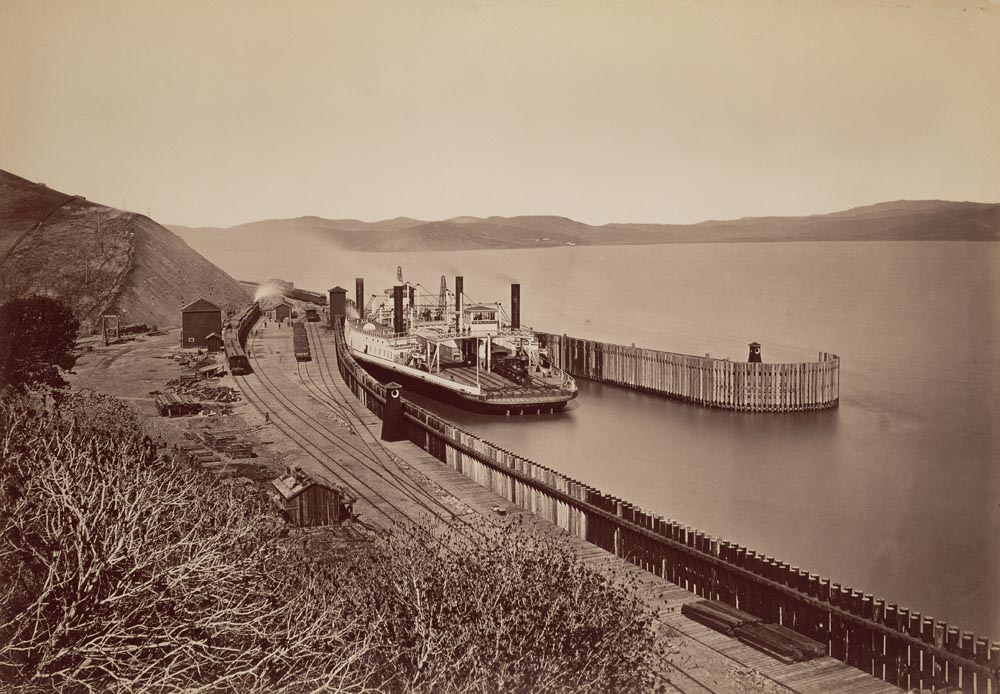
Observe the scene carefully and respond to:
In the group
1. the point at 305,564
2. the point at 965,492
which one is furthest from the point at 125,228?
the point at 965,492

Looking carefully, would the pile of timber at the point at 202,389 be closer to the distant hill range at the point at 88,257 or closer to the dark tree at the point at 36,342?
the distant hill range at the point at 88,257

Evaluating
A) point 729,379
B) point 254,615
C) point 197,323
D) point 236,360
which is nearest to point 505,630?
point 254,615

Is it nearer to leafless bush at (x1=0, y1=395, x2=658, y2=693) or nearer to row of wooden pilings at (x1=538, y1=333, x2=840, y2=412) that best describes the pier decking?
leafless bush at (x1=0, y1=395, x2=658, y2=693)

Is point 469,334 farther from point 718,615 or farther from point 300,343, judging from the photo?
point 718,615

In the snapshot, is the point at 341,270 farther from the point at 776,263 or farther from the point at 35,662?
the point at 35,662

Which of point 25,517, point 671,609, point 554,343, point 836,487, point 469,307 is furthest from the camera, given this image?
point 554,343

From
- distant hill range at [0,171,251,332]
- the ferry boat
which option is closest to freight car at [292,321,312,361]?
the ferry boat
